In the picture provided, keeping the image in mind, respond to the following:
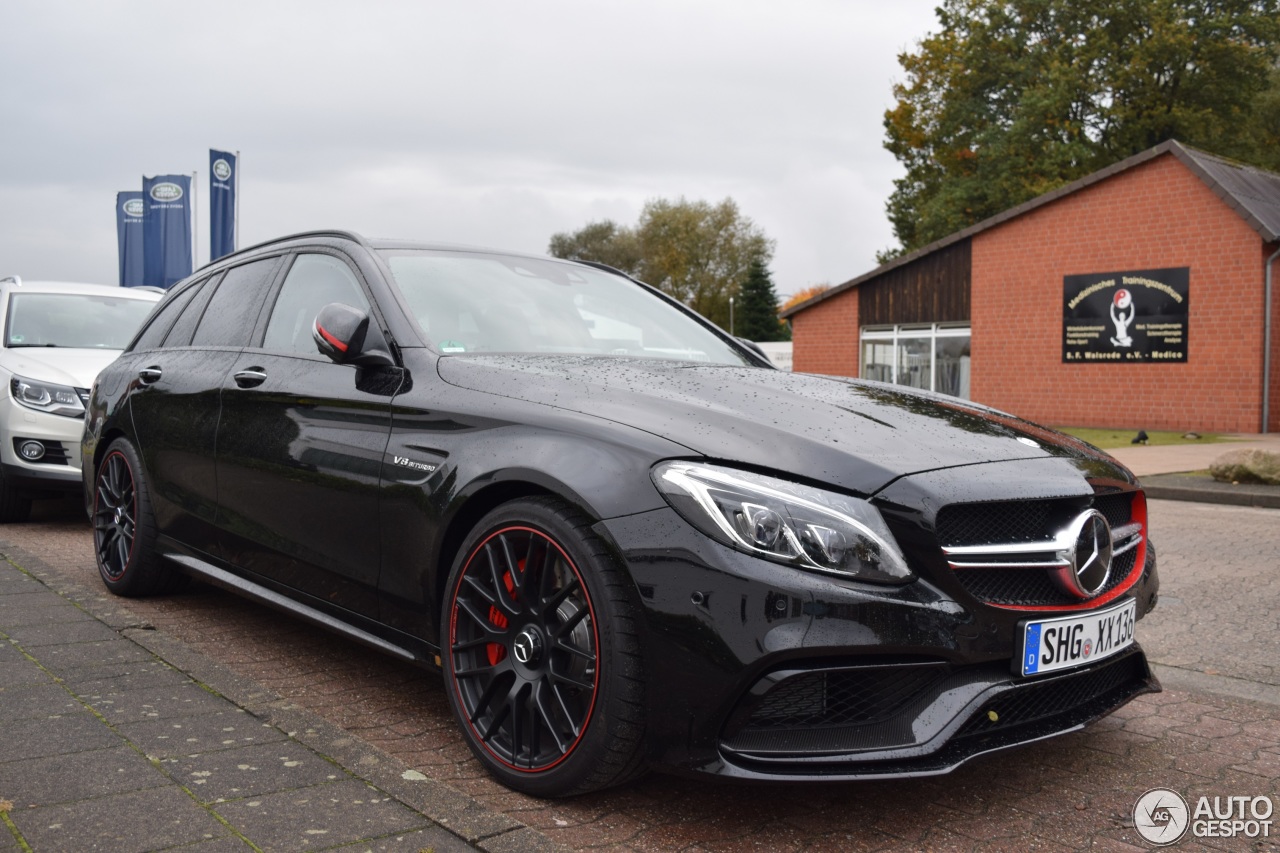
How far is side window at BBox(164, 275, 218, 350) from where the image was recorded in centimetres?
508

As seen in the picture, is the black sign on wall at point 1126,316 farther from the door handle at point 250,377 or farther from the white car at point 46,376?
the door handle at point 250,377

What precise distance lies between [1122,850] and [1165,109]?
37.2 meters

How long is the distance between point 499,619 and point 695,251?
70873 millimetres

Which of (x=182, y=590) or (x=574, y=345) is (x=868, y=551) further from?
(x=182, y=590)

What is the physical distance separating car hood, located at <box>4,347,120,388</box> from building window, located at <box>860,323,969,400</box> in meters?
21.4

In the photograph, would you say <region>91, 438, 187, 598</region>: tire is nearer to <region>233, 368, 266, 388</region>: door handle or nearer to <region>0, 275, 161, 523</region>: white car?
<region>233, 368, 266, 388</region>: door handle

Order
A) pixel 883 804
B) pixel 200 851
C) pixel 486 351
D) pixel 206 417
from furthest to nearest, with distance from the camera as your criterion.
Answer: pixel 206 417
pixel 486 351
pixel 883 804
pixel 200 851

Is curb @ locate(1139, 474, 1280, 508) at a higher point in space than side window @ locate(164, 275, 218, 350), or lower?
lower

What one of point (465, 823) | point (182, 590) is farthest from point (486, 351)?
point (182, 590)

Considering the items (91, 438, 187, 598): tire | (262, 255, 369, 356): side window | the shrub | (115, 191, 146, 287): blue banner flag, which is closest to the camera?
(262, 255, 369, 356): side window

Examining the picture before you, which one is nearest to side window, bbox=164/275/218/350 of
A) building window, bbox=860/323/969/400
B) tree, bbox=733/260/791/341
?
building window, bbox=860/323/969/400

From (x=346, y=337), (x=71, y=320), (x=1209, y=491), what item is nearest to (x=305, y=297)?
(x=346, y=337)

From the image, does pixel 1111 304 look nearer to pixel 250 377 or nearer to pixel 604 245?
pixel 250 377

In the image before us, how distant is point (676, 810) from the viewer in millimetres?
2797
